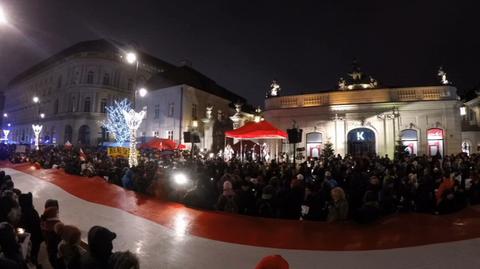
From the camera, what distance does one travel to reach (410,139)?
1017 inches

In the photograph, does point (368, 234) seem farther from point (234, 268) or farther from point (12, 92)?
point (12, 92)

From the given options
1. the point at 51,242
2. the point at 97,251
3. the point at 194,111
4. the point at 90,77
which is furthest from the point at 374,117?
the point at 90,77

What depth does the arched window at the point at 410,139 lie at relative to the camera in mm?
25703

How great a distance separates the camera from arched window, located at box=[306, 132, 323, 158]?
2786cm

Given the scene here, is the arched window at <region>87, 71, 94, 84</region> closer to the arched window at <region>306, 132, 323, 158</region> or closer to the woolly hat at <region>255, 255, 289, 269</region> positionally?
the arched window at <region>306, 132, 323, 158</region>

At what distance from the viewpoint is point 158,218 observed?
27.4ft

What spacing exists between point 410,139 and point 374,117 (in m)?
3.46

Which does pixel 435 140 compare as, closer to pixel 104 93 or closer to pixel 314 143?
pixel 314 143

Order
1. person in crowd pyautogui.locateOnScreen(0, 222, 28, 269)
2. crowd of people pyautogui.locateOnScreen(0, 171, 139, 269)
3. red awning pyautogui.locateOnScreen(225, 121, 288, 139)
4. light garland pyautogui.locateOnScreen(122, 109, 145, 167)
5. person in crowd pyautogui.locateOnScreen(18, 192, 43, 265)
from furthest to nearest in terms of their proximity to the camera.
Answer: light garland pyautogui.locateOnScreen(122, 109, 145, 167) < red awning pyautogui.locateOnScreen(225, 121, 288, 139) < person in crowd pyautogui.locateOnScreen(18, 192, 43, 265) < person in crowd pyautogui.locateOnScreen(0, 222, 28, 269) < crowd of people pyautogui.locateOnScreen(0, 171, 139, 269)

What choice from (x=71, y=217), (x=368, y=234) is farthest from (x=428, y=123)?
(x=71, y=217)

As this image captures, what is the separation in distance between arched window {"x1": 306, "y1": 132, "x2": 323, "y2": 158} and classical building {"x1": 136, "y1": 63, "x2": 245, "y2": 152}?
1557 centimetres

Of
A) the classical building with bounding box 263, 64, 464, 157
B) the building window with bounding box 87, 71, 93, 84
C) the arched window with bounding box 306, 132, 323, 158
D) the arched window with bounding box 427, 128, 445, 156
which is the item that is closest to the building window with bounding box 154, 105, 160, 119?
the building window with bounding box 87, 71, 93, 84

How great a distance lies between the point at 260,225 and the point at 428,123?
23801 mm

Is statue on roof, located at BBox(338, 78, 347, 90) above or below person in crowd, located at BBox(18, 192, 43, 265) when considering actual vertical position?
above
